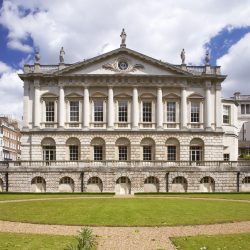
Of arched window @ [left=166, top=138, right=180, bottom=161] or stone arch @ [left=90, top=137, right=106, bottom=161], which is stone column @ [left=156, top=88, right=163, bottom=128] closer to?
arched window @ [left=166, top=138, right=180, bottom=161]

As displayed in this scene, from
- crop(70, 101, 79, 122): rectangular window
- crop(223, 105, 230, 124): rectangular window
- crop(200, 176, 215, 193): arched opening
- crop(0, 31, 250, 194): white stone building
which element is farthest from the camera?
crop(223, 105, 230, 124): rectangular window

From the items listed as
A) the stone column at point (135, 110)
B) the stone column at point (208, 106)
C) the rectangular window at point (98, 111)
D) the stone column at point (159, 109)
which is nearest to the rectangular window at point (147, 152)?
the stone column at point (135, 110)

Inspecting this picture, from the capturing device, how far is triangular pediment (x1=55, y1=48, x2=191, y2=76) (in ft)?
179

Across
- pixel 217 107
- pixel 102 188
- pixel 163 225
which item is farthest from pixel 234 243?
pixel 217 107

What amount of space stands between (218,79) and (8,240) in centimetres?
4425

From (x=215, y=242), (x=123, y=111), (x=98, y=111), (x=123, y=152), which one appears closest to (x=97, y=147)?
(x=123, y=152)

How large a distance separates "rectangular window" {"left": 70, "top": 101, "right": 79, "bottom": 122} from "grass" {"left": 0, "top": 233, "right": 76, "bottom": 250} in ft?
124

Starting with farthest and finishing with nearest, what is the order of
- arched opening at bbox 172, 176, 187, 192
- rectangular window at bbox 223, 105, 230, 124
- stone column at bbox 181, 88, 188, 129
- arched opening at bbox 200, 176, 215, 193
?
→ rectangular window at bbox 223, 105, 230, 124, stone column at bbox 181, 88, 188, 129, arched opening at bbox 200, 176, 215, 193, arched opening at bbox 172, 176, 187, 192

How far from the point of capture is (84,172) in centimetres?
4800

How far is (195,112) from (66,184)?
66.7 ft

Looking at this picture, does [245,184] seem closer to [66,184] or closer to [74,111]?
[66,184]

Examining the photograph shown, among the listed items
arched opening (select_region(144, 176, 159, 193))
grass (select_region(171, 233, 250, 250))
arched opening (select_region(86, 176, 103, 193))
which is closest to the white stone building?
arched opening (select_region(86, 176, 103, 193))

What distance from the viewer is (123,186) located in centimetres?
4803

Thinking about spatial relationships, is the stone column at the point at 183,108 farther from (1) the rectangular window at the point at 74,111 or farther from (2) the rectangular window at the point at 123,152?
(1) the rectangular window at the point at 74,111
